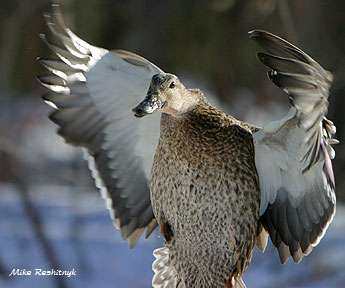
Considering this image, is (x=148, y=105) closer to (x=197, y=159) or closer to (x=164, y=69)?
(x=197, y=159)

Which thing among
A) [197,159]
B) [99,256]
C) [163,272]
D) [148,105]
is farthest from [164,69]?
[148,105]

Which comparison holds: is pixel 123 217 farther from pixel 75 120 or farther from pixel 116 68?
pixel 116 68

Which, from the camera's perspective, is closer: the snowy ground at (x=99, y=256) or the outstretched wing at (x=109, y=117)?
the outstretched wing at (x=109, y=117)

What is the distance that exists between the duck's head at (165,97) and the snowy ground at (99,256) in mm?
2054

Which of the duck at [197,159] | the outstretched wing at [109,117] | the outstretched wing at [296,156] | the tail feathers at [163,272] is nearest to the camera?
the outstretched wing at [296,156]

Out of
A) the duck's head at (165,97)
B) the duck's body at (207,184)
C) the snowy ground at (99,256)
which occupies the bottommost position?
the snowy ground at (99,256)

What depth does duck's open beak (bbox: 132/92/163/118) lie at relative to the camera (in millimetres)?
2094

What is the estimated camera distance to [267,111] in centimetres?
559

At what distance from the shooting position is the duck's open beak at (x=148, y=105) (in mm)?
2094

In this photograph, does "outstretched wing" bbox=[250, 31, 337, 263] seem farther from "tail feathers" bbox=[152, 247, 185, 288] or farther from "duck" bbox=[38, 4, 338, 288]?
"tail feathers" bbox=[152, 247, 185, 288]

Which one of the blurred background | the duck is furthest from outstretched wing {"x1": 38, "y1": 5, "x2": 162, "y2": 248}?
the blurred background

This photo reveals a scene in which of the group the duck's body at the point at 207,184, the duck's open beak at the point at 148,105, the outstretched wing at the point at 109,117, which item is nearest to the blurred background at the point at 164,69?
the outstretched wing at the point at 109,117

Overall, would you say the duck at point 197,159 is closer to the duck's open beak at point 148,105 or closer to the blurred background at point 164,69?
the duck's open beak at point 148,105

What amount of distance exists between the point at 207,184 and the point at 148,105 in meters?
0.44
